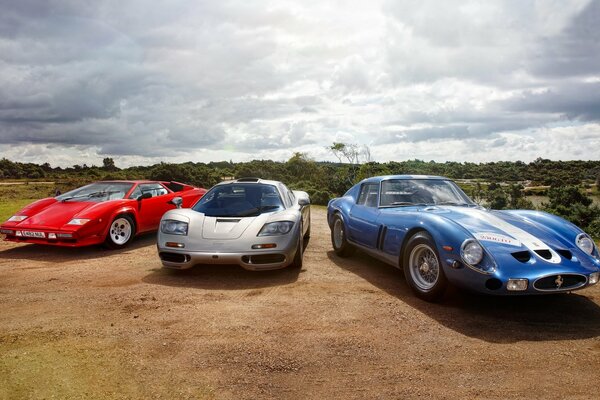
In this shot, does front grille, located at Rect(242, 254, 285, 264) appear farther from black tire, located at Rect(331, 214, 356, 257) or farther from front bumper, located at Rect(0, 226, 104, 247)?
front bumper, located at Rect(0, 226, 104, 247)

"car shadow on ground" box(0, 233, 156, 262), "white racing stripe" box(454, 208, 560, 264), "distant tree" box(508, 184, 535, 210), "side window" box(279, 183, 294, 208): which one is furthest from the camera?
"distant tree" box(508, 184, 535, 210)

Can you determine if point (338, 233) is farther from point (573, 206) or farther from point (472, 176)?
point (472, 176)

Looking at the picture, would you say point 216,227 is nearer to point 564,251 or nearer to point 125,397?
point 125,397

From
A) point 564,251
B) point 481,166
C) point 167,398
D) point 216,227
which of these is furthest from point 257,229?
point 481,166

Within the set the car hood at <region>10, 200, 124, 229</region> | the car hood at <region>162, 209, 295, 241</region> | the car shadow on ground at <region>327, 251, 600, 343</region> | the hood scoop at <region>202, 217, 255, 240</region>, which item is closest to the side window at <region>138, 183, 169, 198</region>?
the car hood at <region>10, 200, 124, 229</region>

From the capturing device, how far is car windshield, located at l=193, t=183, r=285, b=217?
602 centimetres

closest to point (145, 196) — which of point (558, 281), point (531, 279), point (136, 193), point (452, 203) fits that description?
point (136, 193)

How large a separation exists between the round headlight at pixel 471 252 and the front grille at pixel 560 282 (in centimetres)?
54

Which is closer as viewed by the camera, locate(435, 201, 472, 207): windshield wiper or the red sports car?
locate(435, 201, 472, 207): windshield wiper

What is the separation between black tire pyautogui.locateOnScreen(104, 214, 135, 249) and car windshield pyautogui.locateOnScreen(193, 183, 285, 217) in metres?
2.23

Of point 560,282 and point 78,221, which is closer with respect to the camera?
point 560,282

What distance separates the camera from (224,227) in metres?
5.49

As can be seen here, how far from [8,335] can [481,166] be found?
6179 cm

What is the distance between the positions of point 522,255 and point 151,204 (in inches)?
277
